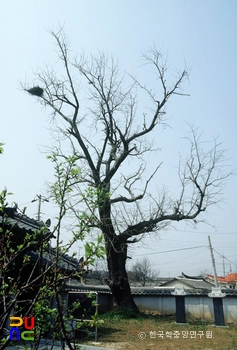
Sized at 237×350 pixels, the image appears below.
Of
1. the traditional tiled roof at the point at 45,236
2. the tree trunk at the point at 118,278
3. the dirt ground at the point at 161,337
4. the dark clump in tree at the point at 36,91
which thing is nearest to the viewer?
the traditional tiled roof at the point at 45,236

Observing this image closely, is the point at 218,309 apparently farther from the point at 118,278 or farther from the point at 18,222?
the point at 18,222

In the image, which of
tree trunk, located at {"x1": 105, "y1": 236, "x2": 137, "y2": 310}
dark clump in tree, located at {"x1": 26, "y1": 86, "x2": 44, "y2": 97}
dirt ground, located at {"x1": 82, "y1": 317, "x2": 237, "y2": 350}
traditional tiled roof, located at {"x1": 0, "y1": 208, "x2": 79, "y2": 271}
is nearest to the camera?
traditional tiled roof, located at {"x1": 0, "y1": 208, "x2": 79, "y2": 271}

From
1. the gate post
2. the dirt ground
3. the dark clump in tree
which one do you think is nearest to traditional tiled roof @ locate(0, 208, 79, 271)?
the dirt ground

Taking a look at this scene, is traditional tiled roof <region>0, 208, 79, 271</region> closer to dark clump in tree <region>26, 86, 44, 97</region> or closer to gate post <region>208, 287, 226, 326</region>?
dark clump in tree <region>26, 86, 44, 97</region>

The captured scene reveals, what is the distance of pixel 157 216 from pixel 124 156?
3.14 meters

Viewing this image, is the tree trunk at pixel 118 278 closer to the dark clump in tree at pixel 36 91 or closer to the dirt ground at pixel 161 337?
the dirt ground at pixel 161 337

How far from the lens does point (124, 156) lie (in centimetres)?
1383

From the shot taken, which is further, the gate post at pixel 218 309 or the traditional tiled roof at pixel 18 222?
the gate post at pixel 218 309

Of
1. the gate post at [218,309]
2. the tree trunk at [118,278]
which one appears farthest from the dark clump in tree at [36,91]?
the gate post at [218,309]

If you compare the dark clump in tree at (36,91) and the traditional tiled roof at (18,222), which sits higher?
the dark clump in tree at (36,91)

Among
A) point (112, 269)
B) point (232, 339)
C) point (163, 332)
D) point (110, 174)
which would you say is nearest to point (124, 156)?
point (110, 174)

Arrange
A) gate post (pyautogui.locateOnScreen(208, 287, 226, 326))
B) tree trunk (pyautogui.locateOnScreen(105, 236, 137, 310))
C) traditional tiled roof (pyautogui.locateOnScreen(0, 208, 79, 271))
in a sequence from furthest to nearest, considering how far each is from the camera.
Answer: tree trunk (pyautogui.locateOnScreen(105, 236, 137, 310)) → gate post (pyautogui.locateOnScreen(208, 287, 226, 326)) → traditional tiled roof (pyautogui.locateOnScreen(0, 208, 79, 271))

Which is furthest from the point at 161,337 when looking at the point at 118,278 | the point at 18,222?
the point at 18,222

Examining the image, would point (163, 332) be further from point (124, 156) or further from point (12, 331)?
point (12, 331)
